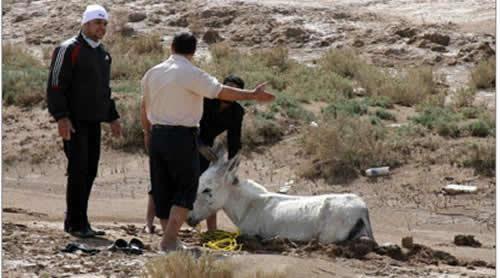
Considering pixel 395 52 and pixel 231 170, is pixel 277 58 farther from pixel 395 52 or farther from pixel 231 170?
pixel 231 170

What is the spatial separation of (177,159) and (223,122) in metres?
1.36

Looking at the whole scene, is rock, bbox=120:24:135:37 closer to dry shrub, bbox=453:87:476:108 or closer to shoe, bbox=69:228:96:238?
dry shrub, bbox=453:87:476:108

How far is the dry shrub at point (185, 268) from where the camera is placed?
7.32 m

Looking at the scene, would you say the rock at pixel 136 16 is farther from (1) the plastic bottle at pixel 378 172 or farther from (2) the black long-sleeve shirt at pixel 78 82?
(2) the black long-sleeve shirt at pixel 78 82

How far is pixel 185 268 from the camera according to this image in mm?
7320

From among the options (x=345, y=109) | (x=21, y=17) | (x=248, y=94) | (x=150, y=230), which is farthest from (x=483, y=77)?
(x=21, y=17)

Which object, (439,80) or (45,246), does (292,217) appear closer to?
(45,246)

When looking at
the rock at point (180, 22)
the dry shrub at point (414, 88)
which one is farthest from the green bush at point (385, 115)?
the rock at point (180, 22)

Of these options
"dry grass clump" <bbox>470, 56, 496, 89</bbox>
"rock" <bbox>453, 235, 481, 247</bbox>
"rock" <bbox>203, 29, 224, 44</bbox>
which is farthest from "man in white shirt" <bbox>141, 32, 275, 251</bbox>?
"rock" <bbox>203, 29, 224, 44</bbox>

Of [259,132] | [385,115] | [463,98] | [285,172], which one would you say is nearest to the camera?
[285,172]

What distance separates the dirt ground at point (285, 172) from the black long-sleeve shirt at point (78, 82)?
101cm

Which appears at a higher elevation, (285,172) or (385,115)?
(385,115)

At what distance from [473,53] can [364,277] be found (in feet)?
50.4

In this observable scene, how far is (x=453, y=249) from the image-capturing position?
1064 centimetres
